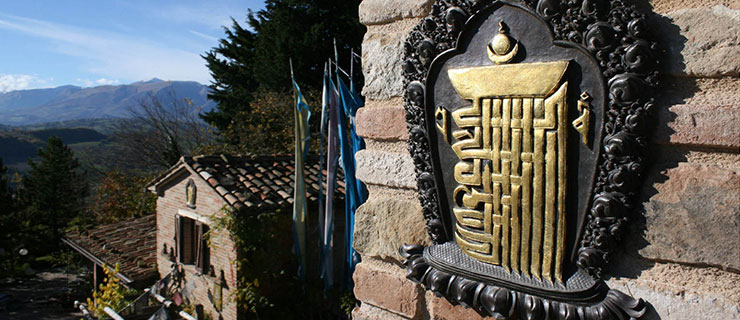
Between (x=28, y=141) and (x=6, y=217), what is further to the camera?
(x=28, y=141)

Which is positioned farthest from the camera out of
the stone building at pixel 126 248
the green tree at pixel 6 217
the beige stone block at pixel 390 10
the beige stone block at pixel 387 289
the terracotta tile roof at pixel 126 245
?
the green tree at pixel 6 217

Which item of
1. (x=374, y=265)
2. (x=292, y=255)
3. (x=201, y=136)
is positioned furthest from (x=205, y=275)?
(x=201, y=136)

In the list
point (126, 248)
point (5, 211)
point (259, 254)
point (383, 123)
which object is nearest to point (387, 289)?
point (383, 123)

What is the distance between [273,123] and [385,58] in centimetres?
1609

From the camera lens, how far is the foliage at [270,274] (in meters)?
8.52

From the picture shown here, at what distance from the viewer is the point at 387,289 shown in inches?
66.1

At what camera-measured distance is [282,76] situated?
1783cm

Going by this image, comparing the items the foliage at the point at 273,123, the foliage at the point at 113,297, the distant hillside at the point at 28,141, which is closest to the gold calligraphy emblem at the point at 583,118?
the foliage at the point at 113,297

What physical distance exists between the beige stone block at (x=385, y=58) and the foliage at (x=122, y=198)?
693 inches

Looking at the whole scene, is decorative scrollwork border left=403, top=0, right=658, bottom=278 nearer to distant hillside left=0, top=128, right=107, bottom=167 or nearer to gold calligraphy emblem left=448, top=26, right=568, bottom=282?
gold calligraphy emblem left=448, top=26, right=568, bottom=282

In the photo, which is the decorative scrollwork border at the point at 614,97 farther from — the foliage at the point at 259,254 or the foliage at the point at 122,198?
the foliage at the point at 122,198

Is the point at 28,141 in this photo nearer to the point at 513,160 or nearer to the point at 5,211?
the point at 5,211

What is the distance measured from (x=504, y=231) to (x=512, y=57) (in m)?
0.47

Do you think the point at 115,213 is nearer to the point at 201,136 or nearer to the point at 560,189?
the point at 201,136
